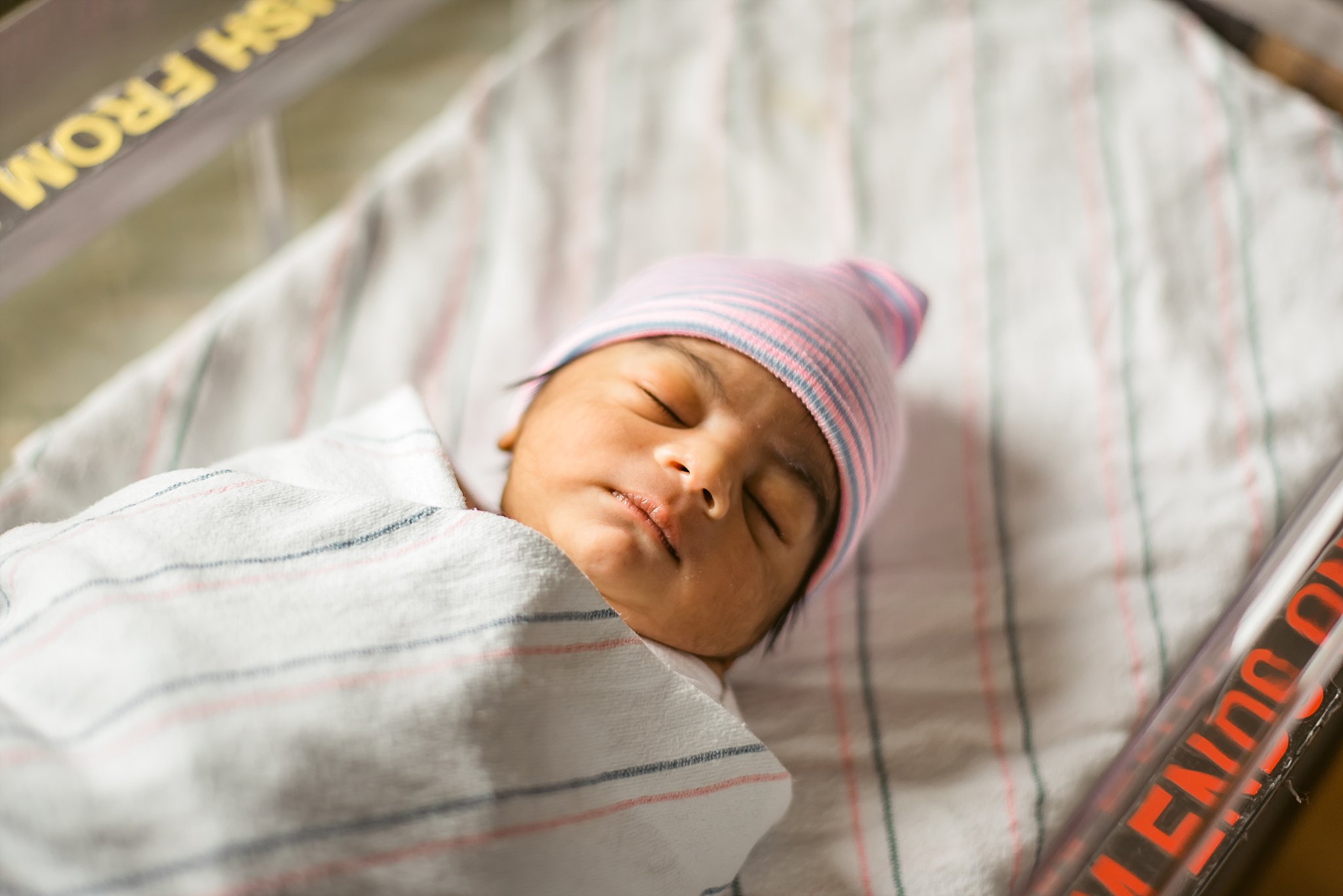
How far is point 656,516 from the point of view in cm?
79

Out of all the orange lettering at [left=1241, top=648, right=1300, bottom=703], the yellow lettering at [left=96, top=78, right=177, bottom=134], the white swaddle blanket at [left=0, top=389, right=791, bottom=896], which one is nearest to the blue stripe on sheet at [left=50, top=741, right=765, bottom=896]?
the white swaddle blanket at [left=0, top=389, right=791, bottom=896]

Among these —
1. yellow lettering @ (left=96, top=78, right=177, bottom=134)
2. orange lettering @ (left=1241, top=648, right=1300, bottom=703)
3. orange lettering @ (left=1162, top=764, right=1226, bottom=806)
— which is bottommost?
orange lettering @ (left=1162, top=764, right=1226, bottom=806)

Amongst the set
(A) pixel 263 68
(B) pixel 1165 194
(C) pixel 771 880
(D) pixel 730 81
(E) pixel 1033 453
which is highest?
(A) pixel 263 68

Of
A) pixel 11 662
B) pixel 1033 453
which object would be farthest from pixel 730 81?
pixel 11 662

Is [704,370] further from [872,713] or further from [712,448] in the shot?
[872,713]

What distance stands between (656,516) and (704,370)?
14 cm

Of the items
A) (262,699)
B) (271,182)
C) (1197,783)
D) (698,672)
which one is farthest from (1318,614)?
(271,182)

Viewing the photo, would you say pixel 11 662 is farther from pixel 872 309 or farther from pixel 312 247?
pixel 872 309

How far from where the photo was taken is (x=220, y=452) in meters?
1.05

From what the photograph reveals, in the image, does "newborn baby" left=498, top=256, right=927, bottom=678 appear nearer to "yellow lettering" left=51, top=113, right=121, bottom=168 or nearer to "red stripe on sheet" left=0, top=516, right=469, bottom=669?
"red stripe on sheet" left=0, top=516, right=469, bottom=669

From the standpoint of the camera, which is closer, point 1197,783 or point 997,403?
point 1197,783

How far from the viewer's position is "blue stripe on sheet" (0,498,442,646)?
2.21 ft

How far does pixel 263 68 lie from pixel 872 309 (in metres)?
0.63

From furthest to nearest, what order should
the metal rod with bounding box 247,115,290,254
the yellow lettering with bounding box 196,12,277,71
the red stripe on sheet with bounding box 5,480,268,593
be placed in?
1. the metal rod with bounding box 247,115,290,254
2. the yellow lettering with bounding box 196,12,277,71
3. the red stripe on sheet with bounding box 5,480,268,593
